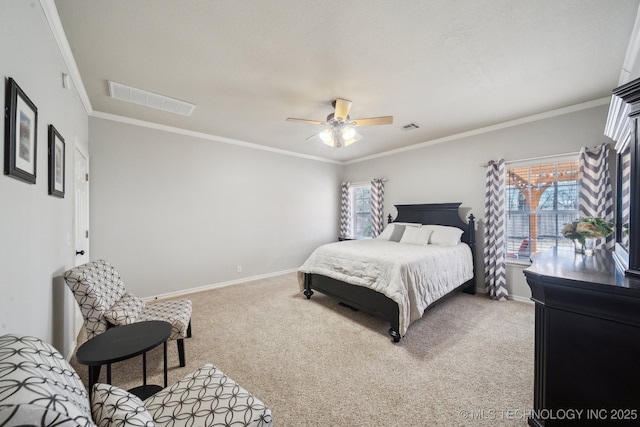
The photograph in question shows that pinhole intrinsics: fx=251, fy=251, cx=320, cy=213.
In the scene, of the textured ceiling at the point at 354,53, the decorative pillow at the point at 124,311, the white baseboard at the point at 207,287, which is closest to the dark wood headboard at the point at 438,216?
the textured ceiling at the point at 354,53

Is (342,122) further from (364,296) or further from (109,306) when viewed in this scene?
(109,306)

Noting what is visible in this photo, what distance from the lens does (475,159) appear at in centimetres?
411

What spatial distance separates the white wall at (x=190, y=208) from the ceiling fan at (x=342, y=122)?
208cm

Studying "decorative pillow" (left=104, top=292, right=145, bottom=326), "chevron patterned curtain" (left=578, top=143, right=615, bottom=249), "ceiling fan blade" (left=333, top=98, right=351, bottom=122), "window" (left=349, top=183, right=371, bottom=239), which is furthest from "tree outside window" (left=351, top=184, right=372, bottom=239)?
"decorative pillow" (left=104, top=292, right=145, bottom=326)

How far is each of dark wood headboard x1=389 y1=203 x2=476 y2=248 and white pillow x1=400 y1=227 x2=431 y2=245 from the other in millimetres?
391

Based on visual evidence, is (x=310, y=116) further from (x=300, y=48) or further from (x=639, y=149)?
(x=639, y=149)

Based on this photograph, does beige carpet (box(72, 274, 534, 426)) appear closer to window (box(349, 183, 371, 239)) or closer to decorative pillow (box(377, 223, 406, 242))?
decorative pillow (box(377, 223, 406, 242))

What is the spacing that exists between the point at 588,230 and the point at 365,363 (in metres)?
2.21

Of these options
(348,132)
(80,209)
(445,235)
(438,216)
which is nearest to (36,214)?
(80,209)

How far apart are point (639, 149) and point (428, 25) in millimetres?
1438

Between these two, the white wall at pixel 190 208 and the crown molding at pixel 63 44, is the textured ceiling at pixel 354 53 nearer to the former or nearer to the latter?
the crown molding at pixel 63 44

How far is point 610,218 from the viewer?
115 inches

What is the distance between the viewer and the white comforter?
2660 mm

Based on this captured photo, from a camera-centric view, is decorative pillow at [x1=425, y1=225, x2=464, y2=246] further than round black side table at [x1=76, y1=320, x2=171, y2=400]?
Yes
